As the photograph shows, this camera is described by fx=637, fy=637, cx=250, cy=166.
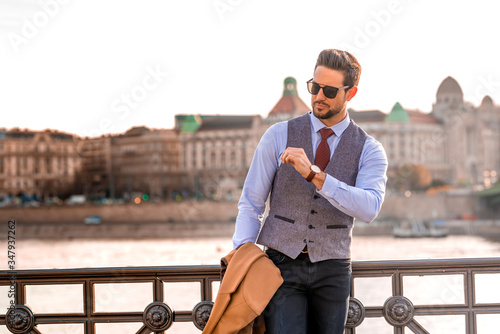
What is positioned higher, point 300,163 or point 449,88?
point 449,88

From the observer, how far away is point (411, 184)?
34.1m

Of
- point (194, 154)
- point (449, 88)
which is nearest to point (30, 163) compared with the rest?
point (194, 154)

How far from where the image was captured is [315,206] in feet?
4.11

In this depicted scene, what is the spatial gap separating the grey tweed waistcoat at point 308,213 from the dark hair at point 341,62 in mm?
121

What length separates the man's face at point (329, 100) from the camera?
4.10 ft

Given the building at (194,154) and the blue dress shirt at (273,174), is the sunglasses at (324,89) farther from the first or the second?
the building at (194,154)

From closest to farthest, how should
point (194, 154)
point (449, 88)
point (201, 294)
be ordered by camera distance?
point (201, 294)
point (194, 154)
point (449, 88)

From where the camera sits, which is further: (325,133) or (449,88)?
(449,88)

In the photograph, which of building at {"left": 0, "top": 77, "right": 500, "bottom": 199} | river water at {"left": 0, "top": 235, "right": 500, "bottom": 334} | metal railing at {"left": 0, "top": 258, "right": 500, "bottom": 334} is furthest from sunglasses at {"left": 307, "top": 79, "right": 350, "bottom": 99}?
building at {"left": 0, "top": 77, "right": 500, "bottom": 199}

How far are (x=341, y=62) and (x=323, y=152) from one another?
183mm

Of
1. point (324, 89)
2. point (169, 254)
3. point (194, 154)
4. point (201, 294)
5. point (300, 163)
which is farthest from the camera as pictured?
point (194, 154)

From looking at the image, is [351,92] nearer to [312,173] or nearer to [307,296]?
[312,173]

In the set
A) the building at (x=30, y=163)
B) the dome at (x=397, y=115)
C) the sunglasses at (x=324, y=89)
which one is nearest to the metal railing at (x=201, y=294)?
the sunglasses at (x=324, y=89)

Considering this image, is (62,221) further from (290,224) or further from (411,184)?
(290,224)
